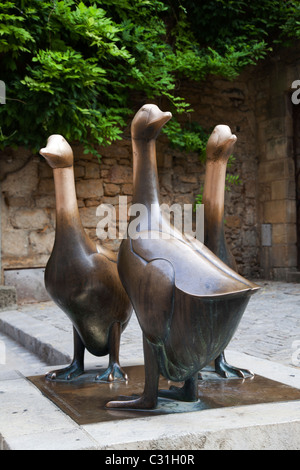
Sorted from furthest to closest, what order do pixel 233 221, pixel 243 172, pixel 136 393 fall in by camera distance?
1. pixel 243 172
2. pixel 233 221
3. pixel 136 393

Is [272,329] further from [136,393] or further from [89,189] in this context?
[89,189]

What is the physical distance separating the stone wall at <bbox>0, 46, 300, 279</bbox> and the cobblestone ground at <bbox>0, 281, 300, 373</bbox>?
1.78 meters

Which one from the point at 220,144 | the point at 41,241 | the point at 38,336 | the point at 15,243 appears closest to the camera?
the point at 220,144

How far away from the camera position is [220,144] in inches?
85.8

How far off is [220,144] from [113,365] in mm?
1064

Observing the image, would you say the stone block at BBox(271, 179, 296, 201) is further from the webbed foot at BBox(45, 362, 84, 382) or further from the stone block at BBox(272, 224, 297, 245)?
the webbed foot at BBox(45, 362, 84, 382)

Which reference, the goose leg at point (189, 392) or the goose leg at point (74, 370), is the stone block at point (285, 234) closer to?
the goose leg at point (74, 370)

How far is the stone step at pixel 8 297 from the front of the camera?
609 centimetres

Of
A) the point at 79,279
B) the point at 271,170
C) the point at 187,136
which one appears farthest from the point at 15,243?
the point at 79,279

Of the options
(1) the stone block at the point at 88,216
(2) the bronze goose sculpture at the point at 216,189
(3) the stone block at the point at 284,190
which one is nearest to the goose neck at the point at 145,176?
(2) the bronze goose sculpture at the point at 216,189

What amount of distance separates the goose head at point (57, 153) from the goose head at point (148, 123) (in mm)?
458

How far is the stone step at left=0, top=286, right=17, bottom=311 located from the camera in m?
6.09

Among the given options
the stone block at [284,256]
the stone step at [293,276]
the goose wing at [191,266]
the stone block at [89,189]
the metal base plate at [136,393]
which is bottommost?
the stone step at [293,276]
